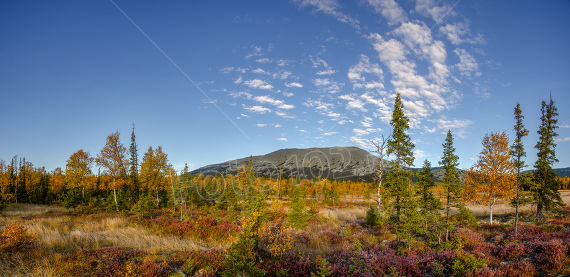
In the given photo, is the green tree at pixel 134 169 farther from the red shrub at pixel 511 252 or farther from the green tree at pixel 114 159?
the red shrub at pixel 511 252

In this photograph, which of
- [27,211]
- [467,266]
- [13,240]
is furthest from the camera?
[27,211]

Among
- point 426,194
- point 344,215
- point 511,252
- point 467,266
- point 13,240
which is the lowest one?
point 344,215

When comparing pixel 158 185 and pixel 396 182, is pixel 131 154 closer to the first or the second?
pixel 158 185

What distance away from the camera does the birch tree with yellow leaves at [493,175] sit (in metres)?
22.6

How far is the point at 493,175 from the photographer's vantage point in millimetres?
22906

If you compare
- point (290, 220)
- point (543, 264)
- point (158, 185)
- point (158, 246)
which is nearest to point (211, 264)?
point (158, 246)

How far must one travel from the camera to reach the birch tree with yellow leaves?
22609 mm

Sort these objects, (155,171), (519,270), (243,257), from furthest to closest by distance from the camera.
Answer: (155,171), (519,270), (243,257)

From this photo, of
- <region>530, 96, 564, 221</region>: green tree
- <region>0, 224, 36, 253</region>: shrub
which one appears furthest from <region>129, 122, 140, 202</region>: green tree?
<region>530, 96, 564, 221</region>: green tree

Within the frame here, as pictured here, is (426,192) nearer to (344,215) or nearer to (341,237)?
(341,237)

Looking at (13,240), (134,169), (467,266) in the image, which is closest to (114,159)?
(134,169)

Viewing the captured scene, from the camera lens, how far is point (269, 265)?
8.82 metres

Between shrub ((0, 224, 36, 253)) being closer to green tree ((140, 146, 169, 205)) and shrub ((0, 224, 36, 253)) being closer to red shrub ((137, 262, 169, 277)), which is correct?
red shrub ((137, 262, 169, 277))

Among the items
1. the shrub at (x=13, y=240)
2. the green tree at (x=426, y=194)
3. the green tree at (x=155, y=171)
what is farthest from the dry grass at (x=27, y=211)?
the green tree at (x=426, y=194)
